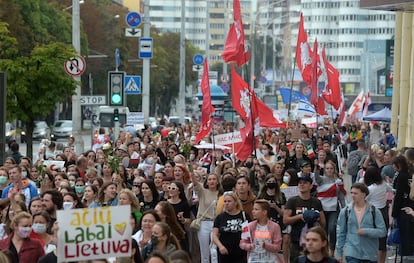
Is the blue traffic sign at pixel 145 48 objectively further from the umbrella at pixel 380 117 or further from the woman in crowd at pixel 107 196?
the woman in crowd at pixel 107 196

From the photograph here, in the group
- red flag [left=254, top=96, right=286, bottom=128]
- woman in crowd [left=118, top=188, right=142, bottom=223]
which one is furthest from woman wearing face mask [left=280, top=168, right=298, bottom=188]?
red flag [left=254, top=96, right=286, bottom=128]

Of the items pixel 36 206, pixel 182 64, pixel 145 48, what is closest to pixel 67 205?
pixel 36 206

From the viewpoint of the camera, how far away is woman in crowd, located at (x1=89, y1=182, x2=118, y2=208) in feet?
48.9

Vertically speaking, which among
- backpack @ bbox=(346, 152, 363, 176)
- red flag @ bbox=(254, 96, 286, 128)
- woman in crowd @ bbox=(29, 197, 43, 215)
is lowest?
backpack @ bbox=(346, 152, 363, 176)

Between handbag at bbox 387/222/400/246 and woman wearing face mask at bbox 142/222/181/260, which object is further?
handbag at bbox 387/222/400/246

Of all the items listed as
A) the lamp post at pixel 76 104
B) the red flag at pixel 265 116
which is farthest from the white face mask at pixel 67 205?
the lamp post at pixel 76 104

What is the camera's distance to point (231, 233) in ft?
42.9

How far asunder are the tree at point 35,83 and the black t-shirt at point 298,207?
13.9m

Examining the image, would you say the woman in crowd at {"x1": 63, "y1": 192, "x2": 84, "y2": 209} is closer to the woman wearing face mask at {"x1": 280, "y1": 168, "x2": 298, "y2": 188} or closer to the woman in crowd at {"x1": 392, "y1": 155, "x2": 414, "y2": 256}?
the woman wearing face mask at {"x1": 280, "y1": 168, "x2": 298, "y2": 188}

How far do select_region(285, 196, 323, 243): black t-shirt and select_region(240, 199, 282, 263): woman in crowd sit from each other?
4.88ft

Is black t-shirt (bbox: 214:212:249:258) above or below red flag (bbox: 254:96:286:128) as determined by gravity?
below

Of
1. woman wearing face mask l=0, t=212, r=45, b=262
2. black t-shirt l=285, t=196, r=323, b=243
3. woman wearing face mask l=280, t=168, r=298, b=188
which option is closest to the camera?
woman wearing face mask l=0, t=212, r=45, b=262

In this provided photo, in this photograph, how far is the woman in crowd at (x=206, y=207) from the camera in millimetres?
14859

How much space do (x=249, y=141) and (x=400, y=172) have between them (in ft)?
18.0
